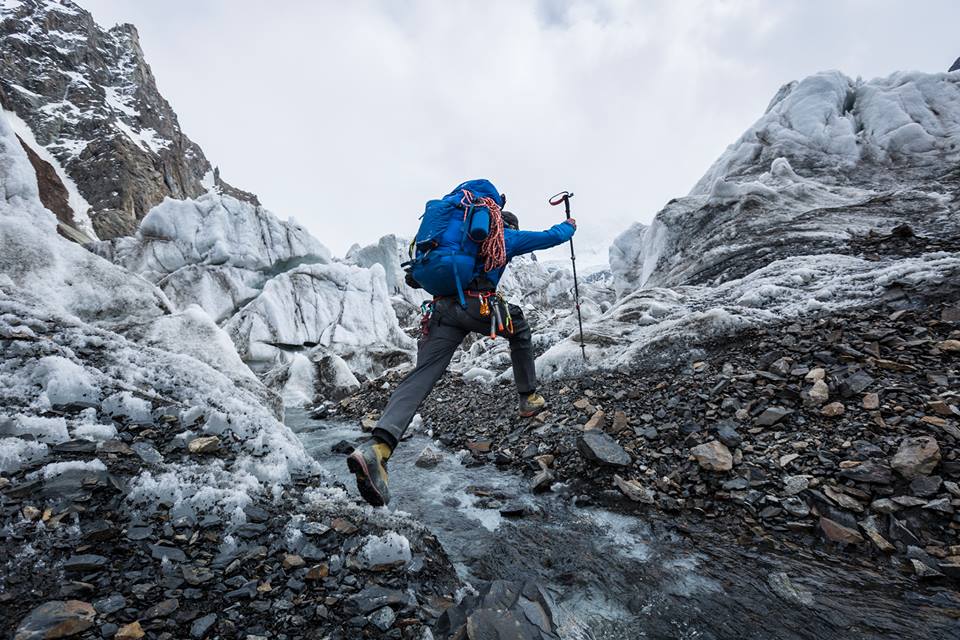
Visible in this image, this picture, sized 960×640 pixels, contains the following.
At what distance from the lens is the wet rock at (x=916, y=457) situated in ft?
11.1

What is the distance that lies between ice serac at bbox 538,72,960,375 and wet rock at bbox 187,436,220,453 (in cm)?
646

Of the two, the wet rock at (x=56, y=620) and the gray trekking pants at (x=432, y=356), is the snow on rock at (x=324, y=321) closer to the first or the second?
the gray trekking pants at (x=432, y=356)

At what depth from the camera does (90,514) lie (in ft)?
8.71

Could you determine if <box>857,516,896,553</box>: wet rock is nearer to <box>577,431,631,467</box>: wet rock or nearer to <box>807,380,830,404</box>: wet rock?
<box>807,380,830,404</box>: wet rock

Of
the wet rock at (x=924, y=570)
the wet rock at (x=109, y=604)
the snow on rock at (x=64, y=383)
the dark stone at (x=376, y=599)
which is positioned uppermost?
the snow on rock at (x=64, y=383)

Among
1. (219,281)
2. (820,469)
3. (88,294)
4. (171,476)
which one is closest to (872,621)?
(820,469)

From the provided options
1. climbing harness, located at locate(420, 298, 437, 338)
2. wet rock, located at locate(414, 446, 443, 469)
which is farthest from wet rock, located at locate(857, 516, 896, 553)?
wet rock, located at locate(414, 446, 443, 469)

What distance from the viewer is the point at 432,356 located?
427 centimetres

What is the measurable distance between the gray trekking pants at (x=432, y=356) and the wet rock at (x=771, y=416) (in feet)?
9.87

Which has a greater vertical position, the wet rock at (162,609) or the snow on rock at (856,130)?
the snow on rock at (856,130)

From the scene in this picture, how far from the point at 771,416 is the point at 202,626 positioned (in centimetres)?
549

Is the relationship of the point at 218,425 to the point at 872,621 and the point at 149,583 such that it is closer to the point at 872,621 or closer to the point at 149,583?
the point at 149,583

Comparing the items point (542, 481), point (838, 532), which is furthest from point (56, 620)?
point (838, 532)

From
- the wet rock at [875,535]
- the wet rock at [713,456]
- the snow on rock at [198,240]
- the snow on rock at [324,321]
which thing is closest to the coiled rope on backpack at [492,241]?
the wet rock at [713,456]
